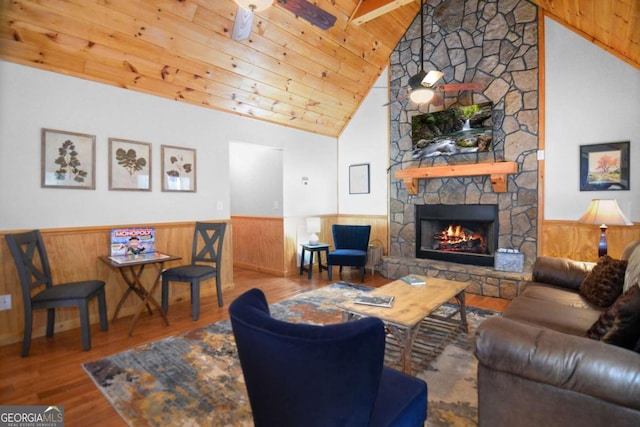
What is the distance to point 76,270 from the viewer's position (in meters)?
3.28

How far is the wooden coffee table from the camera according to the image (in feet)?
7.13

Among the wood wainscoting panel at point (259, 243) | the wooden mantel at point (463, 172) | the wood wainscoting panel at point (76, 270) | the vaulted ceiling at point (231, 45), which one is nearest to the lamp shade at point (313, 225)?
the wood wainscoting panel at point (259, 243)

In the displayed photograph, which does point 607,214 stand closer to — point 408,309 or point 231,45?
point 408,309

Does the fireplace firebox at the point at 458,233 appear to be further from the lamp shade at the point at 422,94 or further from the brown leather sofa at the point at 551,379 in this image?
the brown leather sofa at the point at 551,379

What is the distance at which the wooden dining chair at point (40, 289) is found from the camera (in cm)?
262

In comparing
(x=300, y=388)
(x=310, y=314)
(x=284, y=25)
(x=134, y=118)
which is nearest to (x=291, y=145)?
(x=284, y=25)

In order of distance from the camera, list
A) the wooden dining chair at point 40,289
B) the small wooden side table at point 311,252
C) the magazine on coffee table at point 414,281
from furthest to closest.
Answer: the small wooden side table at point 311,252 < the magazine on coffee table at point 414,281 < the wooden dining chair at point 40,289

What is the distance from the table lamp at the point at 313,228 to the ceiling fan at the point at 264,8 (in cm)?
318

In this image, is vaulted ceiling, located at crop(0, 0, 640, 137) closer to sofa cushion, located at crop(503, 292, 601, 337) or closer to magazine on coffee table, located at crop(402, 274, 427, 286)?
sofa cushion, located at crop(503, 292, 601, 337)

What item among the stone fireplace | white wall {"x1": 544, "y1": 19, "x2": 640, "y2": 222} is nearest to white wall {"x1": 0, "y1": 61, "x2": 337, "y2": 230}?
the stone fireplace

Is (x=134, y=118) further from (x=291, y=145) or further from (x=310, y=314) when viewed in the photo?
(x=310, y=314)

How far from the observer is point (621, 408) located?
4.17ft

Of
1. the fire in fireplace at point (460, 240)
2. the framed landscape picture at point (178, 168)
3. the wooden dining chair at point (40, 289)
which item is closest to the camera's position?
the wooden dining chair at point (40, 289)

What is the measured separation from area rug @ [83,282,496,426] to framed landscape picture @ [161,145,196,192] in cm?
182
